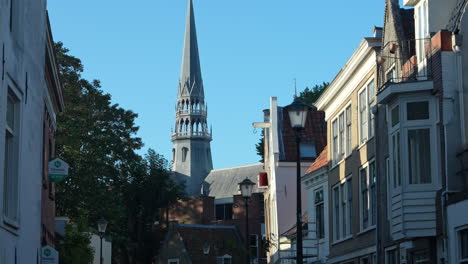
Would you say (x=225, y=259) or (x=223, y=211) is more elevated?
(x=223, y=211)

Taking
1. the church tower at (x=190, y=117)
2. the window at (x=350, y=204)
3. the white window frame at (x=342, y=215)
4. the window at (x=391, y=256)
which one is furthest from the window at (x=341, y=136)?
the church tower at (x=190, y=117)

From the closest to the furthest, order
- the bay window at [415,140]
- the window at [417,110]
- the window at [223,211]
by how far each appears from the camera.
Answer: the bay window at [415,140] < the window at [417,110] < the window at [223,211]

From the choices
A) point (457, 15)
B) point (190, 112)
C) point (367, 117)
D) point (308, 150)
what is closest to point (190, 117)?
point (190, 112)

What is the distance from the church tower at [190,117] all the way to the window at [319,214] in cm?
10154

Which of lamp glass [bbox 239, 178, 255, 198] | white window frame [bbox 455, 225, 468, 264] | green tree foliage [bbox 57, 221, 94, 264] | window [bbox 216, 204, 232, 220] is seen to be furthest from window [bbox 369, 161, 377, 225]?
window [bbox 216, 204, 232, 220]

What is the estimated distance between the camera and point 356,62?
3161cm

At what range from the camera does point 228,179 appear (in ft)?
406

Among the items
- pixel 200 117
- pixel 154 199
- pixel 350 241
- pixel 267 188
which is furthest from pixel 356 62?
pixel 200 117

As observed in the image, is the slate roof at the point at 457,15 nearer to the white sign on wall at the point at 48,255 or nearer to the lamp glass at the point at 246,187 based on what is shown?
the lamp glass at the point at 246,187

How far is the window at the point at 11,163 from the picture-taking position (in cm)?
1670

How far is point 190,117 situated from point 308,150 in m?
94.4

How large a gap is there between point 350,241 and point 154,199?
53780 mm

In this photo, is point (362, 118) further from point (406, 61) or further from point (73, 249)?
point (73, 249)

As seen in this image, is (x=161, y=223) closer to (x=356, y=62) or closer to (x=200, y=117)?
(x=200, y=117)
